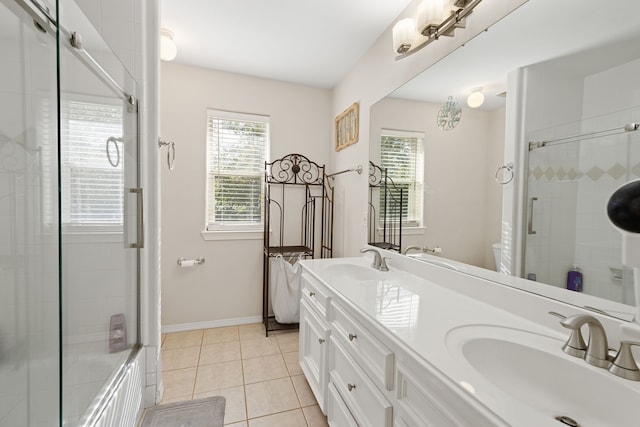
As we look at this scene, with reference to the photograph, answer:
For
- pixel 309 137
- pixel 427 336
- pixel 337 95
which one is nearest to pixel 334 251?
pixel 309 137

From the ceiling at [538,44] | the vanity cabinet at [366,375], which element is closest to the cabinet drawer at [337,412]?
the vanity cabinet at [366,375]

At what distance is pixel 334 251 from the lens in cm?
291

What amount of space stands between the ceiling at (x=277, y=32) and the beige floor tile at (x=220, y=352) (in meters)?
2.50

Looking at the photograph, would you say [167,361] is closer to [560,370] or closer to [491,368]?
[491,368]

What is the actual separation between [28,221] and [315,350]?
1492mm

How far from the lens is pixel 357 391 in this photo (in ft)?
3.79

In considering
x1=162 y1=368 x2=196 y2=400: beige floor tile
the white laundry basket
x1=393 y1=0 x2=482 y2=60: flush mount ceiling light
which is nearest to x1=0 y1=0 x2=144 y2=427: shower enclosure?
x1=162 y1=368 x2=196 y2=400: beige floor tile

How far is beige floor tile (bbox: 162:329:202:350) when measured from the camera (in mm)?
2414

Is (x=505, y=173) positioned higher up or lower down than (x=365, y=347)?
higher up

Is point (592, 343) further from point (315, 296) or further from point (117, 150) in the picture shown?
point (117, 150)

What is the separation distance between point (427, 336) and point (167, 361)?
2.16 m

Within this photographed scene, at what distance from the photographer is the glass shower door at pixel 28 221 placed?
1.04 metres

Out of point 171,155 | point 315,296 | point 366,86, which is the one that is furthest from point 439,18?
point 171,155

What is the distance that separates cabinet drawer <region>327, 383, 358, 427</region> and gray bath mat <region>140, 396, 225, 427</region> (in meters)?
0.64
